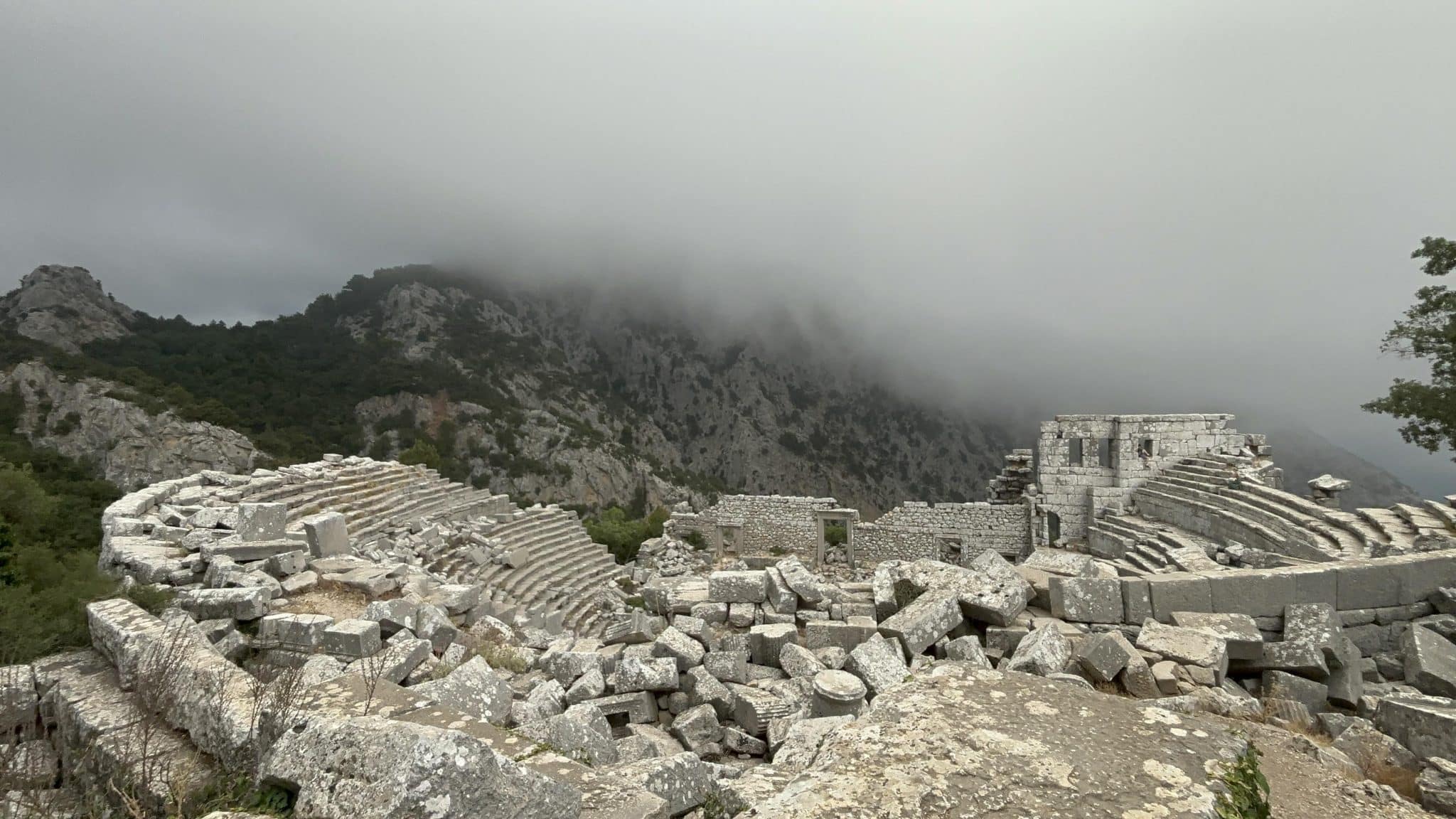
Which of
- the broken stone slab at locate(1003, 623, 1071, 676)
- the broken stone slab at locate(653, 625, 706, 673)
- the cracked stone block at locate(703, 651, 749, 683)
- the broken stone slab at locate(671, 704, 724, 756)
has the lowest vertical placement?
the broken stone slab at locate(671, 704, 724, 756)

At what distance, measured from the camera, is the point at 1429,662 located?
18.6 ft

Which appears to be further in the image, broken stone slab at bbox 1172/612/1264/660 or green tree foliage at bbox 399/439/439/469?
green tree foliage at bbox 399/439/439/469

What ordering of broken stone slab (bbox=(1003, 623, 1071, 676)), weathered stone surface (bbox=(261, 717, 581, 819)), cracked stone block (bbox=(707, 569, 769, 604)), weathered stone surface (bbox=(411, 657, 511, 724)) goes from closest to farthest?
weathered stone surface (bbox=(261, 717, 581, 819)) → weathered stone surface (bbox=(411, 657, 511, 724)) → broken stone slab (bbox=(1003, 623, 1071, 676)) → cracked stone block (bbox=(707, 569, 769, 604))

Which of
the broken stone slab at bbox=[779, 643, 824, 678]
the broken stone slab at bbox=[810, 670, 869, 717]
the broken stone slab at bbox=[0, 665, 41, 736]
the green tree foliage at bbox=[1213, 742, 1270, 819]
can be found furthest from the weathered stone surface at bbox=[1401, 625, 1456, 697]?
the broken stone slab at bbox=[0, 665, 41, 736]

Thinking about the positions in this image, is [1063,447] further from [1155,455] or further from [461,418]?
[461,418]

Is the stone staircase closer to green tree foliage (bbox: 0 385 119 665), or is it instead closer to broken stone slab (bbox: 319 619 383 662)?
broken stone slab (bbox: 319 619 383 662)

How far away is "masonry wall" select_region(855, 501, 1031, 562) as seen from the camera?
21.7 metres

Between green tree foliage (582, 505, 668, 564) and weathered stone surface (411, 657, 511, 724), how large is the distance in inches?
800

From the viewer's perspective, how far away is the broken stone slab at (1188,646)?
504 cm

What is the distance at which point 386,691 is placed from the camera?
402cm

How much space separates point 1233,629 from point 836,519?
18.6 meters

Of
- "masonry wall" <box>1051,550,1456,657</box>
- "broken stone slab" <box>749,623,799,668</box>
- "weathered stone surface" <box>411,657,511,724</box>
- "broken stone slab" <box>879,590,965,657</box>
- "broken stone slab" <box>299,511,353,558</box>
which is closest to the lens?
"weathered stone surface" <box>411,657,511,724</box>

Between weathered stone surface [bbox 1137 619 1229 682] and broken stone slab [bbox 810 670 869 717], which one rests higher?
weathered stone surface [bbox 1137 619 1229 682]

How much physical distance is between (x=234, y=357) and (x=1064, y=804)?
70193 millimetres
